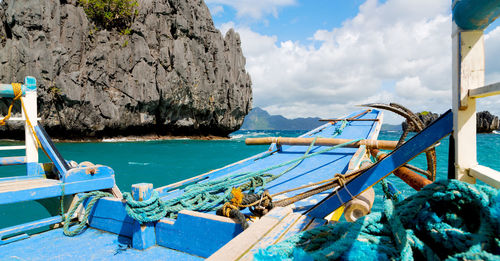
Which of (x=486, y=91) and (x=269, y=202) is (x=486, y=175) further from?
(x=269, y=202)

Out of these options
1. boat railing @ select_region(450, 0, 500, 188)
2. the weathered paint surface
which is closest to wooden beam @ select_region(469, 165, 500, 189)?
boat railing @ select_region(450, 0, 500, 188)

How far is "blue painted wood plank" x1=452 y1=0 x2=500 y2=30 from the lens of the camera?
79 cm

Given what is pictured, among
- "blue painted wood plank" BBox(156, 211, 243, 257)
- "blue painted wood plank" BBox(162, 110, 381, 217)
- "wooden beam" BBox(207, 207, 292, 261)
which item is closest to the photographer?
"wooden beam" BBox(207, 207, 292, 261)

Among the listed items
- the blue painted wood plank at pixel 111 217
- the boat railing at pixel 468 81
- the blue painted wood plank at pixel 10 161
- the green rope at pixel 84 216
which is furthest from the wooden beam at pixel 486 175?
the blue painted wood plank at pixel 10 161

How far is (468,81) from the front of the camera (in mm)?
955

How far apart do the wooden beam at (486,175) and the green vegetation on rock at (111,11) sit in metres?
30.1

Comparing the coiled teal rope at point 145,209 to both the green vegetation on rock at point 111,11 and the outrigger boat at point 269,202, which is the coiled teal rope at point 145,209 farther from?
the green vegetation on rock at point 111,11

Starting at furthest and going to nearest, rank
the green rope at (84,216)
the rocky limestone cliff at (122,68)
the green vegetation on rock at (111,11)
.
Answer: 1. the green vegetation on rock at (111,11)
2. the rocky limestone cliff at (122,68)
3. the green rope at (84,216)

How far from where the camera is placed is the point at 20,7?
20.1m

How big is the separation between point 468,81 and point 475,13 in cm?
25

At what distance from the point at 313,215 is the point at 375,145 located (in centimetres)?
212

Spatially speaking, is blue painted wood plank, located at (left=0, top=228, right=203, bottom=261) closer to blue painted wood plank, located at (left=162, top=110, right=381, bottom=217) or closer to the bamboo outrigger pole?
blue painted wood plank, located at (left=162, top=110, right=381, bottom=217)

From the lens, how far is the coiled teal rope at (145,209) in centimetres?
186

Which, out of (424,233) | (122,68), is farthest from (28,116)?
(122,68)
